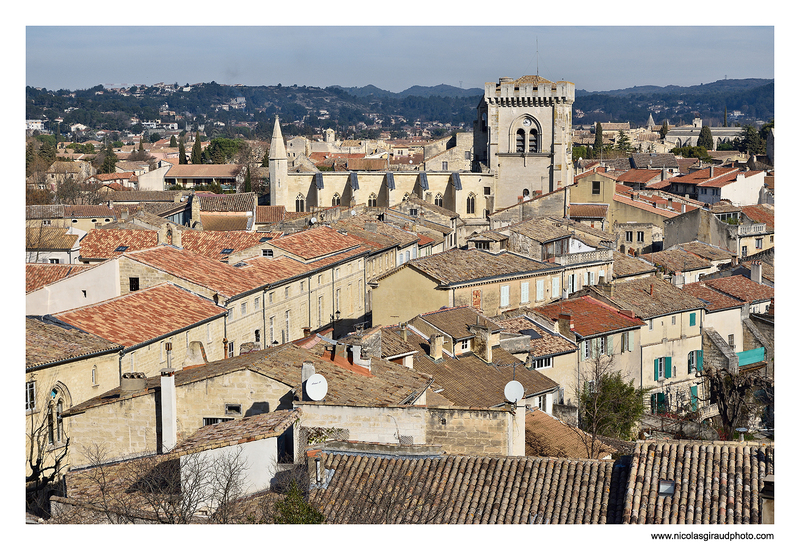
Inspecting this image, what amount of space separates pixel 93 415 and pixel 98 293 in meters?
11.6

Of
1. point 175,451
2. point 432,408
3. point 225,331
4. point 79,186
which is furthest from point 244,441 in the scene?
point 79,186

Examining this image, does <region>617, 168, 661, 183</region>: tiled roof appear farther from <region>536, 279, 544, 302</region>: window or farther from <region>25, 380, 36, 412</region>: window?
<region>25, 380, 36, 412</region>: window

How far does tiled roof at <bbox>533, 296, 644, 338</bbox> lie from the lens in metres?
29.8

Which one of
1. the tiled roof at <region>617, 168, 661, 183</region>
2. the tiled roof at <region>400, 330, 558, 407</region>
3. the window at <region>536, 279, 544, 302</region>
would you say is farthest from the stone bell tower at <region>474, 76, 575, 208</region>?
the tiled roof at <region>400, 330, 558, 407</region>

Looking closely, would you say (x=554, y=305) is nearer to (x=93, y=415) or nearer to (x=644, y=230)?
(x=93, y=415)

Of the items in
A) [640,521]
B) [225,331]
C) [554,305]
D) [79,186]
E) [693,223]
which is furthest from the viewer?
[79,186]

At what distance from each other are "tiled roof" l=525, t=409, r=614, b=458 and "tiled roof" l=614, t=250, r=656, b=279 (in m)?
20.1

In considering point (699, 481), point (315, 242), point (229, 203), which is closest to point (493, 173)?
point (229, 203)

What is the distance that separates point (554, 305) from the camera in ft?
105

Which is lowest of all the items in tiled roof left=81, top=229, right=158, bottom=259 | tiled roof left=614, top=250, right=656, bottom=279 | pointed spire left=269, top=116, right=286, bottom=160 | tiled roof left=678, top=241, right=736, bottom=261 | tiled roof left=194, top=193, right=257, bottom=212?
tiled roof left=614, top=250, right=656, bottom=279

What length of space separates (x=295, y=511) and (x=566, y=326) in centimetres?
1752

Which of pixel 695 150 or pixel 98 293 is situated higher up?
pixel 695 150

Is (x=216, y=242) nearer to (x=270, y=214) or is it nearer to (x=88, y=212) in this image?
(x=270, y=214)

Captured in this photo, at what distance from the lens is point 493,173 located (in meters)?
74.9
